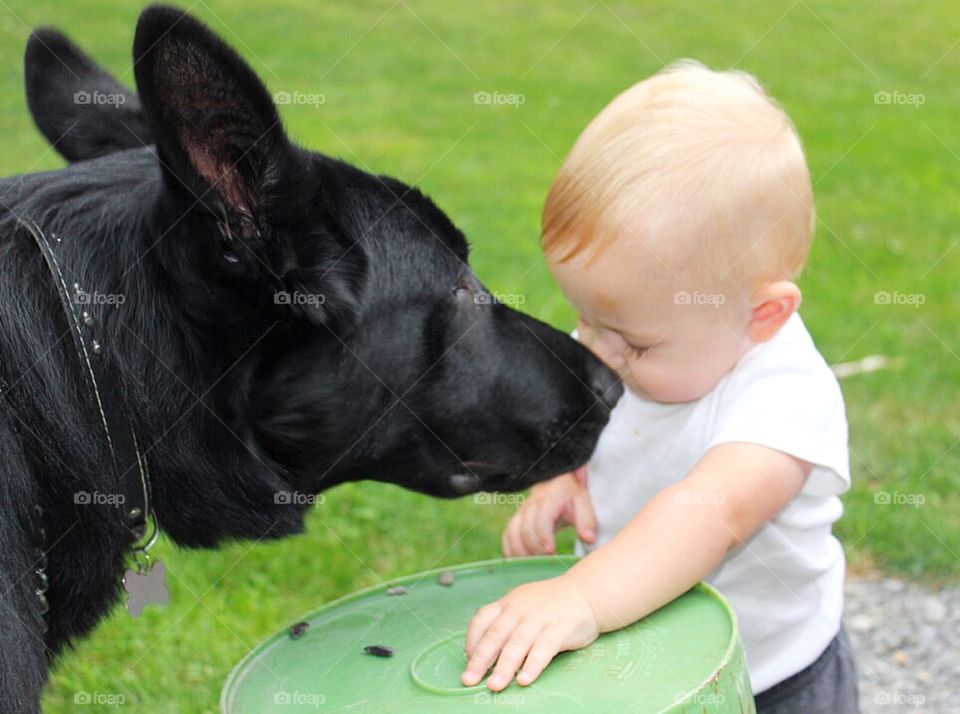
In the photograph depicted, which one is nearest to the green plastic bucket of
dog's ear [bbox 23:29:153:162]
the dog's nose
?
the dog's nose

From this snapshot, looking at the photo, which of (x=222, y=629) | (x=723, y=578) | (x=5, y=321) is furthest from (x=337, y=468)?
(x=222, y=629)

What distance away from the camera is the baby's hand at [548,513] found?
108 inches

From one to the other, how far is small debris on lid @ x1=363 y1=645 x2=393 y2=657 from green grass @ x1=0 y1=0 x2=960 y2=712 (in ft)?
2.54

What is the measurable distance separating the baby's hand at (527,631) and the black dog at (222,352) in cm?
50

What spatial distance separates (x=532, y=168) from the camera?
7.80 metres

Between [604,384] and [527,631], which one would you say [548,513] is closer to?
[604,384]

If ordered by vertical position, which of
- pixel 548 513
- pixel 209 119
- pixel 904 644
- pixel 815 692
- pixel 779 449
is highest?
pixel 209 119

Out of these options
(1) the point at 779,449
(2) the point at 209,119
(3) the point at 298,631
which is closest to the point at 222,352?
(2) the point at 209,119

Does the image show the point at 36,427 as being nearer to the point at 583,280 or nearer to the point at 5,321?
the point at 5,321

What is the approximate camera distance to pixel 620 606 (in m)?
2.01

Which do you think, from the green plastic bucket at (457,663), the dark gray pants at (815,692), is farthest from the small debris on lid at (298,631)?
the dark gray pants at (815,692)

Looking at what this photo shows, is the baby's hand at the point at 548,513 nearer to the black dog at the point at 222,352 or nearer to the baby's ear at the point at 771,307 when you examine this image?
the black dog at the point at 222,352

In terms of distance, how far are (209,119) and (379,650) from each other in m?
0.99

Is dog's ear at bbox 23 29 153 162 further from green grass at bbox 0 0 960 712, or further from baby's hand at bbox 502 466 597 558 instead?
baby's hand at bbox 502 466 597 558
